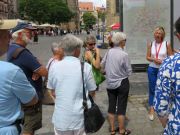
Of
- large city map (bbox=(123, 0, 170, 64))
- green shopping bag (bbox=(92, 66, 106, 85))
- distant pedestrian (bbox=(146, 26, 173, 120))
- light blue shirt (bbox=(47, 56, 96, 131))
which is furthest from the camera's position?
large city map (bbox=(123, 0, 170, 64))

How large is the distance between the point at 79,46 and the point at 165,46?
121 inches

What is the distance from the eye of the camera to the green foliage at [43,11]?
106 meters

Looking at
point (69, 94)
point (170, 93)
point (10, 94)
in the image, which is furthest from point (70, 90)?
point (170, 93)

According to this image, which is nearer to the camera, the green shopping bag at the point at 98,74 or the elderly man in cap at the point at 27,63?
the elderly man in cap at the point at 27,63

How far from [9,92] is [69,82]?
1.41m

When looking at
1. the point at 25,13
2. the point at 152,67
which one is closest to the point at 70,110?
the point at 152,67

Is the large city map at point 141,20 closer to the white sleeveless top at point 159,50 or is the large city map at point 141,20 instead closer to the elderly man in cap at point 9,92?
the white sleeveless top at point 159,50

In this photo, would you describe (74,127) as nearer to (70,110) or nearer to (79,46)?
(70,110)

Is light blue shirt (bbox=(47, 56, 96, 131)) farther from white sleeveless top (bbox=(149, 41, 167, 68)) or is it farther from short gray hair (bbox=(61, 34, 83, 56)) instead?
white sleeveless top (bbox=(149, 41, 167, 68))

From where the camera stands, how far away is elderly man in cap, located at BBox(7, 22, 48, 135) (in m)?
4.78

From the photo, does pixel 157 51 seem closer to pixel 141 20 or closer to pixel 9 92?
pixel 141 20

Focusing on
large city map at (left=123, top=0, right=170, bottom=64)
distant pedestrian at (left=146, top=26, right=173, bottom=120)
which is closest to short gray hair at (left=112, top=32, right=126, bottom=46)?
distant pedestrian at (left=146, top=26, right=173, bottom=120)

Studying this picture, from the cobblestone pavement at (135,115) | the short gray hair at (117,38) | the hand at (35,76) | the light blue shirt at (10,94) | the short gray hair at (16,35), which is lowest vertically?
the cobblestone pavement at (135,115)

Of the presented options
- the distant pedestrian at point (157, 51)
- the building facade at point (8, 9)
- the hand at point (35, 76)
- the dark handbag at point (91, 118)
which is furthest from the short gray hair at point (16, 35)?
the building facade at point (8, 9)
